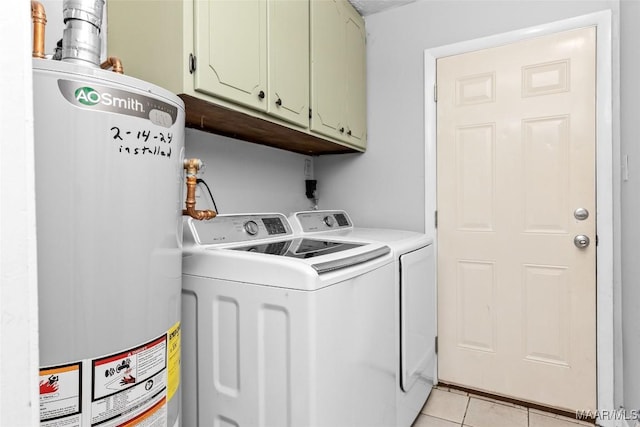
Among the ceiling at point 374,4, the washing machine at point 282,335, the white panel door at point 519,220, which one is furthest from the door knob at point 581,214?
the ceiling at point 374,4

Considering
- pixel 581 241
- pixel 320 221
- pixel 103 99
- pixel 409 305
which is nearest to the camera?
pixel 103 99

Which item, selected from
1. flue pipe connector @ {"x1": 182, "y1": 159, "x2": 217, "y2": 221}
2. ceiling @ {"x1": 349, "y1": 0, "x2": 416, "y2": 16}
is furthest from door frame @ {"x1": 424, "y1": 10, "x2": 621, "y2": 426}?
flue pipe connector @ {"x1": 182, "y1": 159, "x2": 217, "y2": 221}

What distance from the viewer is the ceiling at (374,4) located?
229cm

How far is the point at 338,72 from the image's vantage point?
208 centimetres

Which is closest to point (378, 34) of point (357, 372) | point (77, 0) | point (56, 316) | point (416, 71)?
point (416, 71)

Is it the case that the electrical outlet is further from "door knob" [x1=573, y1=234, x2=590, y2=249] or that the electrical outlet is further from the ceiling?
"door knob" [x1=573, y1=234, x2=590, y2=249]

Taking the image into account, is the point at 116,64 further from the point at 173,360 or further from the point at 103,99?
the point at 173,360

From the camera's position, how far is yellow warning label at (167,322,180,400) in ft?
3.25

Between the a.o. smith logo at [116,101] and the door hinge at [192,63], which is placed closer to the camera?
the a.o. smith logo at [116,101]

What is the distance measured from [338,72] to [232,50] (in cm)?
90

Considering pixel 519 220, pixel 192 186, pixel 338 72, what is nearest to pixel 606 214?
pixel 519 220

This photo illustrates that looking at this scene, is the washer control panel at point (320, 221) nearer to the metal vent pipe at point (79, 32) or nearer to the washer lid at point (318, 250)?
the washer lid at point (318, 250)

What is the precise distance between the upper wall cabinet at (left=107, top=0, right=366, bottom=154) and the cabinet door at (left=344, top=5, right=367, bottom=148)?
1cm

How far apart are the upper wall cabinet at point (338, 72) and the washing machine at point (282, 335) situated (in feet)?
2.91
